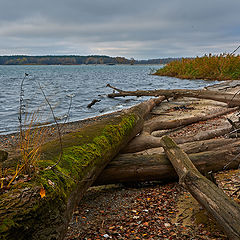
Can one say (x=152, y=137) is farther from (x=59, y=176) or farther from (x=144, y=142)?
(x=59, y=176)

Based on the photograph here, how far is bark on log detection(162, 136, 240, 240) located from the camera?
2.42 metres

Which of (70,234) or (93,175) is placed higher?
(93,175)

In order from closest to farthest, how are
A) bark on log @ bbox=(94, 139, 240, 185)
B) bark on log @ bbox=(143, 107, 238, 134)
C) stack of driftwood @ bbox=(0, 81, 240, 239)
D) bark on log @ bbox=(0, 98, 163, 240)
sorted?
bark on log @ bbox=(0, 98, 163, 240), stack of driftwood @ bbox=(0, 81, 240, 239), bark on log @ bbox=(94, 139, 240, 185), bark on log @ bbox=(143, 107, 238, 134)

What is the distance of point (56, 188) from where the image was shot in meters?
2.54

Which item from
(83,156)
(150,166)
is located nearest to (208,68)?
(150,166)

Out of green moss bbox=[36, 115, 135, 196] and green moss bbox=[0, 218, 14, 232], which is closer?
green moss bbox=[0, 218, 14, 232]

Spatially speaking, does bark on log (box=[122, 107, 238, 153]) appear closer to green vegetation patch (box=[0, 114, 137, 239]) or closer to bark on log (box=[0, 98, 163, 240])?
green vegetation patch (box=[0, 114, 137, 239])

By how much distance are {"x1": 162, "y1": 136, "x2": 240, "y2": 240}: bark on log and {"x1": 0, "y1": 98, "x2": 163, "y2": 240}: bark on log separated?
1205 mm

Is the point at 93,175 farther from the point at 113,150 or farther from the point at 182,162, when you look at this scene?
the point at 182,162

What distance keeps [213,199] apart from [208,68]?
84.9ft

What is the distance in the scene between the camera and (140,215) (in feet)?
10.9

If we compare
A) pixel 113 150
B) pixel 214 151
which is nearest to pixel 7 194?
pixel 113 150

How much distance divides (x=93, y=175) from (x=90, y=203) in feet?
1.65

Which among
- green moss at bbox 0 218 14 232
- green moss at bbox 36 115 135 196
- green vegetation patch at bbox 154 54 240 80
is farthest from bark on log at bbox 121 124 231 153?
green vegetation patch at bbox 154 54 240 80
